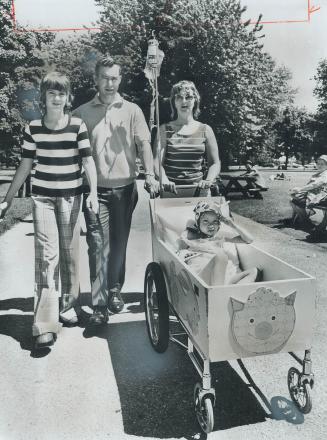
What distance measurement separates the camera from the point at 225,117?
1625cm

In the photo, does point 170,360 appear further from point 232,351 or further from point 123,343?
point 232,351

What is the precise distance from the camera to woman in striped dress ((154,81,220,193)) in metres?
4.08

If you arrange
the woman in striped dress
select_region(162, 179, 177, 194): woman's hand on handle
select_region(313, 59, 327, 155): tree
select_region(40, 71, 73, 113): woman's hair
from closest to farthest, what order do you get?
select_region(40, 71, 73, 113): woman's hair → select_region(162, 179, 177, 194): woman's hand on handle → the woman in striped dress → select_region(313, 59, 327, 155): tree

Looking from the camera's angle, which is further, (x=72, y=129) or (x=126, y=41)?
(x=126, y=41)

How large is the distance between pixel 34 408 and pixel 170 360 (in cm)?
104

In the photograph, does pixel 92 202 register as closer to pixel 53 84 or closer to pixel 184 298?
pixel 53 84

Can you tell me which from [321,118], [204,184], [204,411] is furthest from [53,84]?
[321,118]

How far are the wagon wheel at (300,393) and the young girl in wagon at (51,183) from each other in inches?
69.9

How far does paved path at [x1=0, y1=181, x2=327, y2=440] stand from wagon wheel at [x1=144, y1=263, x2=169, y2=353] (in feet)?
0.50

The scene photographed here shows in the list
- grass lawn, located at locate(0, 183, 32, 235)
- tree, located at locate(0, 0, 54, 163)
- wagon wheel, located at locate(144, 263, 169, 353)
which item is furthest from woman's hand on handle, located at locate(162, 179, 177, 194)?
tree, located at locate(0, 0, 54, 163)

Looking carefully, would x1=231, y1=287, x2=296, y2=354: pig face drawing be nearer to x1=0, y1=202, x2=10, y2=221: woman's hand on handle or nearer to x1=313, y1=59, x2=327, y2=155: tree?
x1=0, y1=202, x2=10, y2=221: woman's hand on handle

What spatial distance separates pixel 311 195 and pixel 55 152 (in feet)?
19.3

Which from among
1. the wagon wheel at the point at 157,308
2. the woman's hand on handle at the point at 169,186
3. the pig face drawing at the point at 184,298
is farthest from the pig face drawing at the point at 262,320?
Result: the woman's hand on handle at the point at 169,186

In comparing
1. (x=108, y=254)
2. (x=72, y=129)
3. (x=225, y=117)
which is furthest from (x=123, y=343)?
(x=225, y=117)
